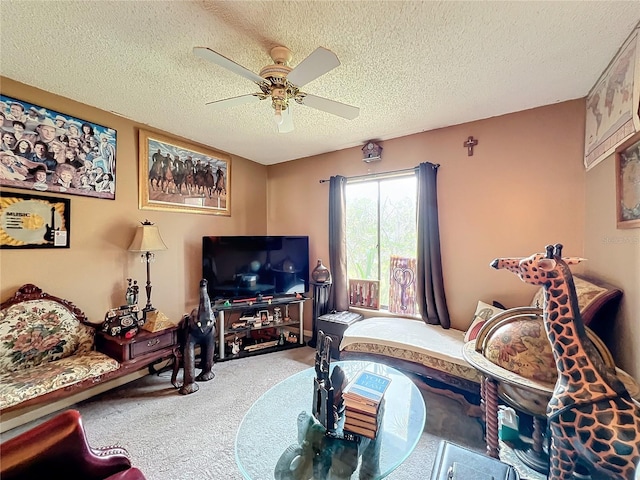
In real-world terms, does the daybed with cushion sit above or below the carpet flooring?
above

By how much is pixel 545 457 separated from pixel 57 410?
342 centimetres

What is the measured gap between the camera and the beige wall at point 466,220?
6.42 feet

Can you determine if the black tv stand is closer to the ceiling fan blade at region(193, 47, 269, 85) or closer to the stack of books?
the stack of books

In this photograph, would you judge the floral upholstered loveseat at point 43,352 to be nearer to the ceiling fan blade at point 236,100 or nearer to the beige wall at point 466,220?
the beige wall at point 466,220

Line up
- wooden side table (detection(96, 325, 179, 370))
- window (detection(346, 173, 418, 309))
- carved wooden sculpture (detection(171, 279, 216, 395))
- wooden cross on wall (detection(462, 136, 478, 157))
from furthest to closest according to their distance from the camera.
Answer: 1. window (detection(346, 173, 418, 309))
2. wooden cross on wall (detection(462, 136, 478, 157))
3. carved wooden sculpture (detection(171, 279, 216, 395))
4. wooden side table (detection(96, 325, 179, 370))

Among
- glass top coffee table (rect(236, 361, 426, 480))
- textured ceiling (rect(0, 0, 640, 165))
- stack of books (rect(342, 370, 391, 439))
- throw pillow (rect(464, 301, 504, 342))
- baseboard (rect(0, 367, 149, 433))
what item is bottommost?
baseboard (rect(0, 367, 149, 433))

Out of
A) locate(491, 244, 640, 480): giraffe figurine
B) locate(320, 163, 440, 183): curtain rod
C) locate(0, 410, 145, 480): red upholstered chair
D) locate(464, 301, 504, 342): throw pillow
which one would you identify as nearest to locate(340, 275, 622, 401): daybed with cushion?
locate(464, 301, 504, 342): throw pillow

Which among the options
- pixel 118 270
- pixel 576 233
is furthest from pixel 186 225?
pixel 576 233

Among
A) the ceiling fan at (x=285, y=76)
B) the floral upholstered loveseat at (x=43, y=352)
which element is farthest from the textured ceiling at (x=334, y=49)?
the floral upholstered loveseat at (x=43, y=352)

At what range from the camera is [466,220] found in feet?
8.75

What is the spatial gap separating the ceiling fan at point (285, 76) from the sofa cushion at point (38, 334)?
6.64ft

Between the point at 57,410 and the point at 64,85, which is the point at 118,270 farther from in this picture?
→ the point at 64,85

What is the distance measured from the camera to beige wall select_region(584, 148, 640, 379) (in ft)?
4.65

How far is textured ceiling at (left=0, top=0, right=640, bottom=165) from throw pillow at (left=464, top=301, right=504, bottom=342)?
178cm
